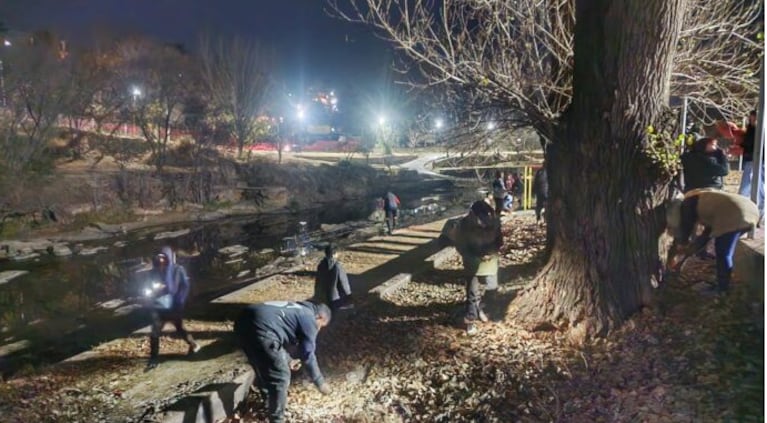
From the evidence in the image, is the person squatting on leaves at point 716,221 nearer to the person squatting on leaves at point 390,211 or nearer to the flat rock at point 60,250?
the person squatting on leaves at point 390,211

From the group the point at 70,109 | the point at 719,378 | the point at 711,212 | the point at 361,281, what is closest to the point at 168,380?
the point at 361,281

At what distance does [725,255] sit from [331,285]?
4.85m

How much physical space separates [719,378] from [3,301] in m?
16.6

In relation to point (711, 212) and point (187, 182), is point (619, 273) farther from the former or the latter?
point (187, 182)

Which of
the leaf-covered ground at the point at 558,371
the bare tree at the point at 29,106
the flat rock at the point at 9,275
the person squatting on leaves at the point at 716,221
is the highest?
the bare tree at the point at 29,106

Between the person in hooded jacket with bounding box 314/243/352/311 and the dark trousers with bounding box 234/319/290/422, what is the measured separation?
2248mm

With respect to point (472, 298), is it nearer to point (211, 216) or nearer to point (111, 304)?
point (111, 304)

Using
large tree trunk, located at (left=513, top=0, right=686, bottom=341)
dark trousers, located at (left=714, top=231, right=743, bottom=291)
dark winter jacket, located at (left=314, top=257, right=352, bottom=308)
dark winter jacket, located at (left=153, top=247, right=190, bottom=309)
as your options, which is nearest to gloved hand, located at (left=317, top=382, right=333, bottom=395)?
dark winter jacket, located at (left=314, top=257, right=352, bottom=308)

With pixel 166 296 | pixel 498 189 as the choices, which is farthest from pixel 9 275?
pixel 498 189

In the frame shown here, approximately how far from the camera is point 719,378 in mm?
4281

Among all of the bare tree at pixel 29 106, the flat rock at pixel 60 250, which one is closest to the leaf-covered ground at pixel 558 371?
the flat rock at pixel 60 250

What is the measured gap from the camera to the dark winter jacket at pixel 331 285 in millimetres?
7312

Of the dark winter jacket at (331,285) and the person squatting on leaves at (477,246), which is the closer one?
the person squatting on leaves at (477,246)

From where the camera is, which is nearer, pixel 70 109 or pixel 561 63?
pixel 561 63
